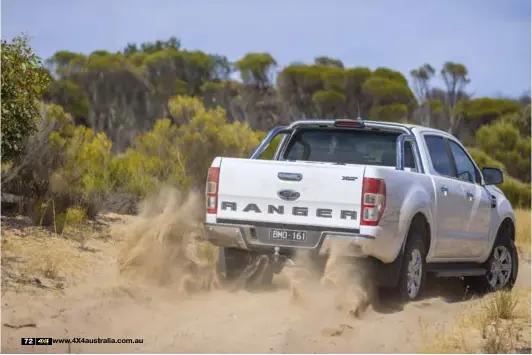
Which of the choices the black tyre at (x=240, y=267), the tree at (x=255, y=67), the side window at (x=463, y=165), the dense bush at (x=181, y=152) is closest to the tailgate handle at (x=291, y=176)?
the black tyre at (x=240, y=267)

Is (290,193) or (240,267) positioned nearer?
(290,193)

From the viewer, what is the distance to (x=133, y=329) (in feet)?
27.9

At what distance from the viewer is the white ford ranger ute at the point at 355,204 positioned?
9188 mm

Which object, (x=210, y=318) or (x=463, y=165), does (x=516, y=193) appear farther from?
(x=210, y=318)

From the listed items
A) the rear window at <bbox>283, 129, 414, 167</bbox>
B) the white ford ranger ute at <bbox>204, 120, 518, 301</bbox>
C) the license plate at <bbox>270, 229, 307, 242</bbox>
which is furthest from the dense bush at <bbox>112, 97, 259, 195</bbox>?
the license plate at <bbox>270, 229, 307, 242</bbox>

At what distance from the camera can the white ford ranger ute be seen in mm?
9188

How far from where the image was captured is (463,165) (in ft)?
38.7

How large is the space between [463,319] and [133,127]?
45656 millimetres

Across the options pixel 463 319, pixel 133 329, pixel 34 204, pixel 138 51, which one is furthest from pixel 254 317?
pixel 138 51

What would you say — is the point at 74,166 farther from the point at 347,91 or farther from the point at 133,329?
the point at 347,91

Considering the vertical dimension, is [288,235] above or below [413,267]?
above

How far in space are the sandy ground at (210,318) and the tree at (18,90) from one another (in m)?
2.47

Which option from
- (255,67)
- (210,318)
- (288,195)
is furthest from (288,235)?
(255,67)

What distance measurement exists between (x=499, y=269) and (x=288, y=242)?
13.2ft
